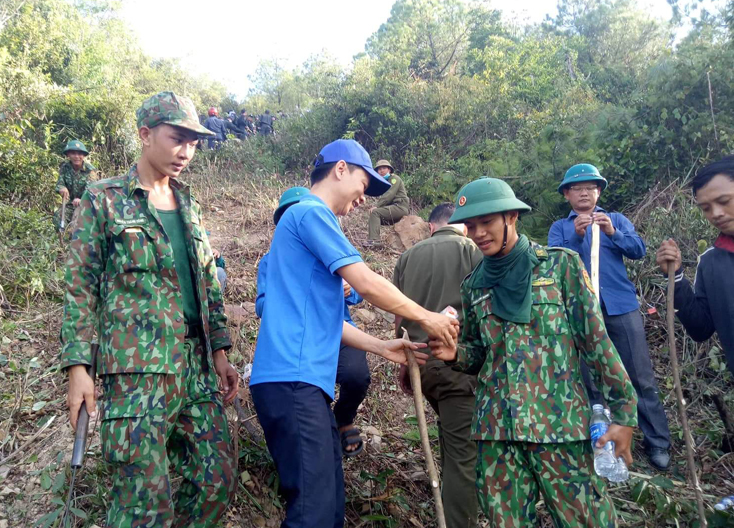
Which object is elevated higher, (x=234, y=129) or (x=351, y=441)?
(x=234, y=129)

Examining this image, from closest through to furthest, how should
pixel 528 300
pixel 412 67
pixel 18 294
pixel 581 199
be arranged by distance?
pixel 528 300
pixel 581 199
pixel 18 294
pixel 412 67

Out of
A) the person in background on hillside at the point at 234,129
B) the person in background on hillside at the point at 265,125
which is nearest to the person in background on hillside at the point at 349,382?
the person in background on hillside at the point at 265,125

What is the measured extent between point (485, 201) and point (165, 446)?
1771mm

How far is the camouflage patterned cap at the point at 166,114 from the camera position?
95.8 inches

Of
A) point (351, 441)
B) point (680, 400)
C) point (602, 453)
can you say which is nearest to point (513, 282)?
point (602, 453)

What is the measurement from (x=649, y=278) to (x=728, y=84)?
9.88ft

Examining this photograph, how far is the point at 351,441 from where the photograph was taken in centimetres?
359

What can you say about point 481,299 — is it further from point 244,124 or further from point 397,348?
point 244,124

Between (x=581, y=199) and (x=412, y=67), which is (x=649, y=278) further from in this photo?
(x=412, y=67)

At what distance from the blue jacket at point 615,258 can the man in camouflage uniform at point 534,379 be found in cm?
195

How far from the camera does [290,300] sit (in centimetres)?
238

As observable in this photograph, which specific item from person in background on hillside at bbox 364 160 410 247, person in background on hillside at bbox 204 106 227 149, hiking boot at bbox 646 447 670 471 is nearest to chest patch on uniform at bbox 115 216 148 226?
hiking boot at bbox 646 447 670 471

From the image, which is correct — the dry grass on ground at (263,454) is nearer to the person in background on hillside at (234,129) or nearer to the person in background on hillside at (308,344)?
the person in background on hillside at (308,344)

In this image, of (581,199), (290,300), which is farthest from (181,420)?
(581,199)
